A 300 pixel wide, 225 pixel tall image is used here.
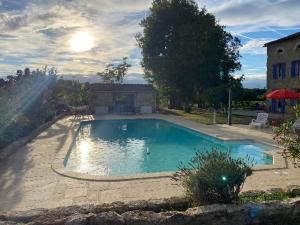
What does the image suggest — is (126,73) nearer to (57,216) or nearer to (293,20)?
(293,20)

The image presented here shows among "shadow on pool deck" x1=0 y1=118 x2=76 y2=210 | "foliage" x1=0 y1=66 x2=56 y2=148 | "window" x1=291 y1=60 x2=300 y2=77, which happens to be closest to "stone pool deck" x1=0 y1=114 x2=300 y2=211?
"shadow on pool deck" x1=0 y1=118 x2=76 y2=210

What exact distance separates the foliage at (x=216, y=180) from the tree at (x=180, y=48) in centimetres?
2903

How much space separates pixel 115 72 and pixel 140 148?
117ft

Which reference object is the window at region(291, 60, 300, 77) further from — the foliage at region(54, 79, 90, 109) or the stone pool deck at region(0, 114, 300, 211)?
the foliage at region(54, 79, 90, 109)

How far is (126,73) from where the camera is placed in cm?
5125

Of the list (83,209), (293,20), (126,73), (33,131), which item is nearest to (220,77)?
(293,20)

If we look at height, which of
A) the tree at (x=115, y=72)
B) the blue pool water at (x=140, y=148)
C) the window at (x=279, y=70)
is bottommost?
the blue pool water at (x=140, y=148)

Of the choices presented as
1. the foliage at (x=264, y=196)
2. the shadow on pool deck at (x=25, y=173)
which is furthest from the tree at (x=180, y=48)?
the foliage at (x=264, y=196)

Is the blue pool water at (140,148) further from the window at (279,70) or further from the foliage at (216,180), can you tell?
the window at (279,70)

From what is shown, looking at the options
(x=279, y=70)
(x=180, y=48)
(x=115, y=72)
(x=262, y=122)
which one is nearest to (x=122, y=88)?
(x=180, y=48)

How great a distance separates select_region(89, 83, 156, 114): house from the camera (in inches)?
1309

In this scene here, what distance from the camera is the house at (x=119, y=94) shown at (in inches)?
1309

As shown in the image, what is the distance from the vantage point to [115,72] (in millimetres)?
50625

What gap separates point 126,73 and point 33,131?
34.5m
